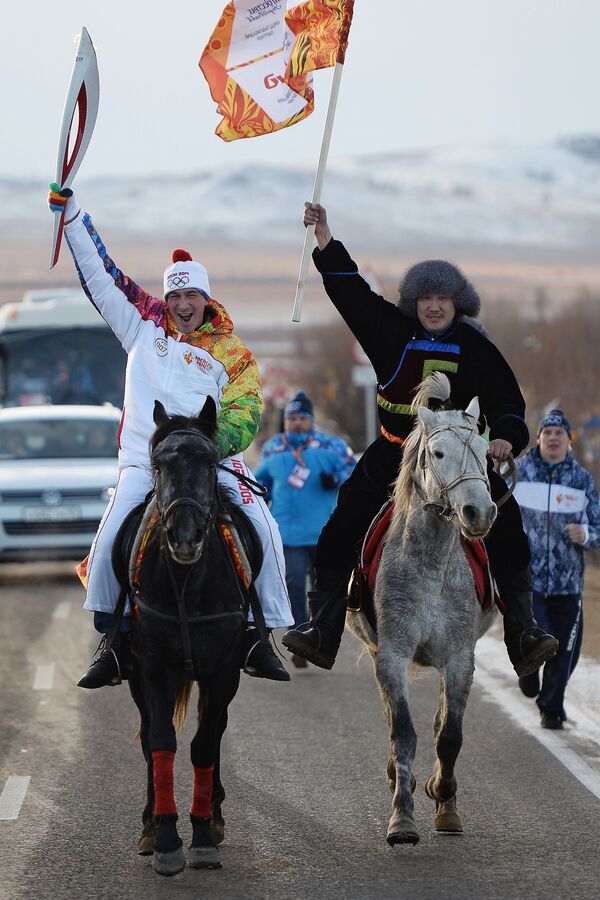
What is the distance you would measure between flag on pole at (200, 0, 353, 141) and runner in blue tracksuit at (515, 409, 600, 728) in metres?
3.24

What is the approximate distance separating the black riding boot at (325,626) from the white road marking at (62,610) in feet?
27.9

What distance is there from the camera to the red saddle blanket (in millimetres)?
8133

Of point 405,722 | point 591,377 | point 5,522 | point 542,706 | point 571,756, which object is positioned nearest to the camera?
point 405,722

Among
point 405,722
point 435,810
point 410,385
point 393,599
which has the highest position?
point 410,385

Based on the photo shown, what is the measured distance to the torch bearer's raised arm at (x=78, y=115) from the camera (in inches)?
318

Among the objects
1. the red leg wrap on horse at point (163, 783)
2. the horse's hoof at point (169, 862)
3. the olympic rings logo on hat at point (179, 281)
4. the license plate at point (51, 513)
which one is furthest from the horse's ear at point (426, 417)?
the license plate at point (51, 513)

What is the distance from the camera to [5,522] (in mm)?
19297

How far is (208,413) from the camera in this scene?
7.36 metres

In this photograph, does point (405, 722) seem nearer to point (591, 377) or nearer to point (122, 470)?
point (122, 470)

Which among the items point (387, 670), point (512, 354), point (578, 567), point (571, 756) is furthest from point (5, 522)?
point (512, 354)

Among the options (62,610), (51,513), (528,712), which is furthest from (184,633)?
(51,513)

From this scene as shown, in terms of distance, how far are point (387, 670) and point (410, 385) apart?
1453 millimetres

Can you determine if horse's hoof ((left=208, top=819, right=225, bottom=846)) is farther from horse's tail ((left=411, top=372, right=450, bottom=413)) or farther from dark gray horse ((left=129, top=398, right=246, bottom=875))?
horse's tail ((left=411, top=372, right=450, bottom=413))

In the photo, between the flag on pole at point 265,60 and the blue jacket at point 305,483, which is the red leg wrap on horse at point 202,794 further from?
the blue jacket at point 305,483
